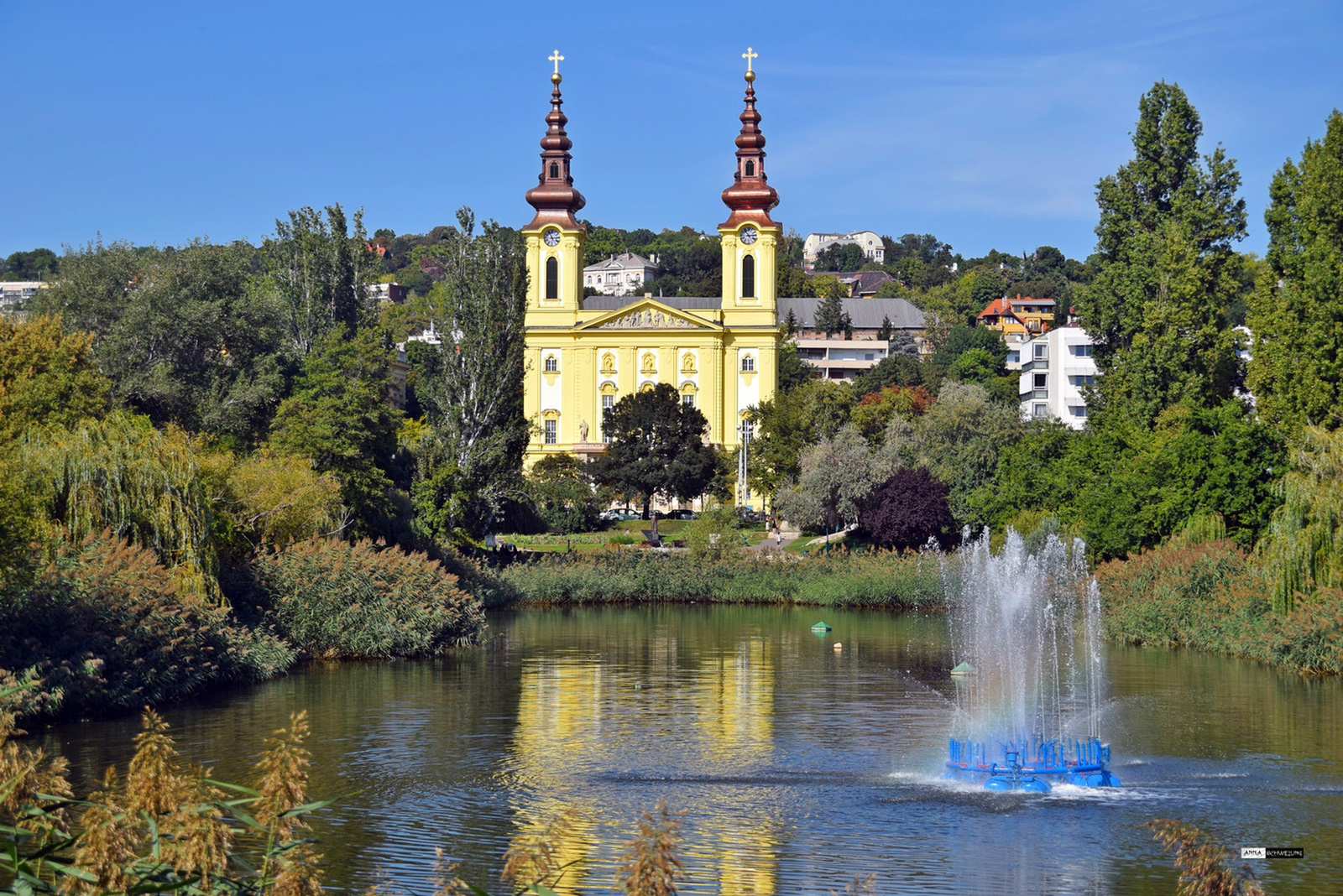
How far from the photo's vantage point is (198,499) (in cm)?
2927

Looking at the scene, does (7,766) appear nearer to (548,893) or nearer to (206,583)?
(548,893)

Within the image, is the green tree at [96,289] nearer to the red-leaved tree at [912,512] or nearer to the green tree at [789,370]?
the red-leaved tree at [912,512]

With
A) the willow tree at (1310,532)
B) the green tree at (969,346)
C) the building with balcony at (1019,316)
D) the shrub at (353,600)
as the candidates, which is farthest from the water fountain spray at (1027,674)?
the building with balcony at (1019,316)

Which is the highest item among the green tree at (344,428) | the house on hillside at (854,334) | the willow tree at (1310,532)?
the house on hillside at (854,334)

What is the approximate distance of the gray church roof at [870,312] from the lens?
5960 inches

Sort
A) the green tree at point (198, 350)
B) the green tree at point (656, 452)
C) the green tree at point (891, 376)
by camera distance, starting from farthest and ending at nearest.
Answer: the green tree at point (891, 376) → the green tree at point (656, 452) → the green tree at point (198, 350)

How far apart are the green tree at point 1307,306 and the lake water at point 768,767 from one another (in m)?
9.47

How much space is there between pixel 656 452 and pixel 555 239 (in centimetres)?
2426

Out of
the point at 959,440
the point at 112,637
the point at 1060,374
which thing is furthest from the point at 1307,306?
the point at 1060,374

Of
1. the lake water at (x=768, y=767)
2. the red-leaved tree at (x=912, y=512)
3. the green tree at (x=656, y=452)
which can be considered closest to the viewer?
the lake water at (x=768, y=767)

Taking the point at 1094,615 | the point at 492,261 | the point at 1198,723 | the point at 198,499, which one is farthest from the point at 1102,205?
the point at 198,499

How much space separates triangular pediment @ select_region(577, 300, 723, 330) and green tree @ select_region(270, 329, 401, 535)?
52.3 meters

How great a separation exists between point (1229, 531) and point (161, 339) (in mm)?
34339

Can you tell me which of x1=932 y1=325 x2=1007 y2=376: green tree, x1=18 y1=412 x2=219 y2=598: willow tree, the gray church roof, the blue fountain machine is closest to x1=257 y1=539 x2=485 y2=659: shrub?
x1=18 y1=412 x2=219 y2=598: willow tree
